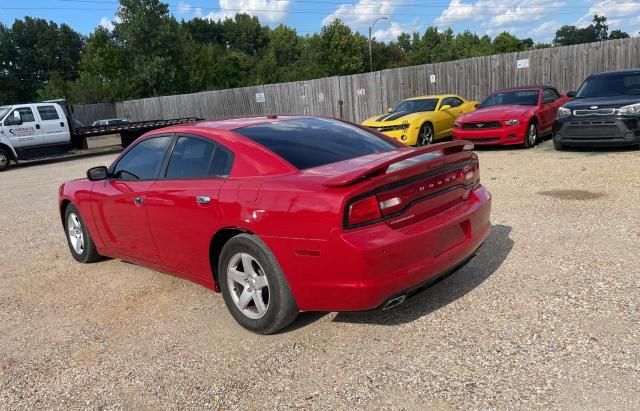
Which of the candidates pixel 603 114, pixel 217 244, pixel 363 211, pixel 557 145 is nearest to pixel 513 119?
pixel 557 145

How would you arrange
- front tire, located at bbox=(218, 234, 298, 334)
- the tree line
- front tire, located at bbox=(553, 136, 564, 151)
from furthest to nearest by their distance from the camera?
1. the tree line
2. front tire, located at bbox=(553, 136, 564, 151)
3. front tire, located at bbox=(218, 234, 298, 334)

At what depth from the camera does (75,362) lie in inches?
139

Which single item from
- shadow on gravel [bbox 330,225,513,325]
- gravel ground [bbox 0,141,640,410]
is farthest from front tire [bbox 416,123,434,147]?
shadow on gravel [bbox 330,225,513,325]

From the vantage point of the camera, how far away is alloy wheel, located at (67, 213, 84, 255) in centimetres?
573

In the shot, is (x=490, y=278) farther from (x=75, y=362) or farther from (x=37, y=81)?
(x=37, y=81)

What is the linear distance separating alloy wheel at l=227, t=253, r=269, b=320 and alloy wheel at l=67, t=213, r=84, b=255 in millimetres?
2810

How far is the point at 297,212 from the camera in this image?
316 cm

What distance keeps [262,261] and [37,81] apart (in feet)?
276

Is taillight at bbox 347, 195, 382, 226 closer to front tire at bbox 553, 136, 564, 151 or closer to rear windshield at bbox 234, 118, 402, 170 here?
rear windshield at bbox 234, 118, 402, 170

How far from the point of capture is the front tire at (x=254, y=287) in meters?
3.37

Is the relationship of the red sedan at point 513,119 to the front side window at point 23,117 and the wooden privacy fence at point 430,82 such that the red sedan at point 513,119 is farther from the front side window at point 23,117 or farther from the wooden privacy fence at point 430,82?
the front side window at point 23,117

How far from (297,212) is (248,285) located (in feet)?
2.52

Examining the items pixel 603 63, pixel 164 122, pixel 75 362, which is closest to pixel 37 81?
pixel 164 122

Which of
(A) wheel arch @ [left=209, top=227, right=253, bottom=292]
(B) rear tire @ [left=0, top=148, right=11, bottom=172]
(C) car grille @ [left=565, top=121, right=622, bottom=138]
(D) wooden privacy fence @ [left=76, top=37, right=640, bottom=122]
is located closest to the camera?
(A) wheel arch @ [left=209, top=227, right=253, bottom=292]
